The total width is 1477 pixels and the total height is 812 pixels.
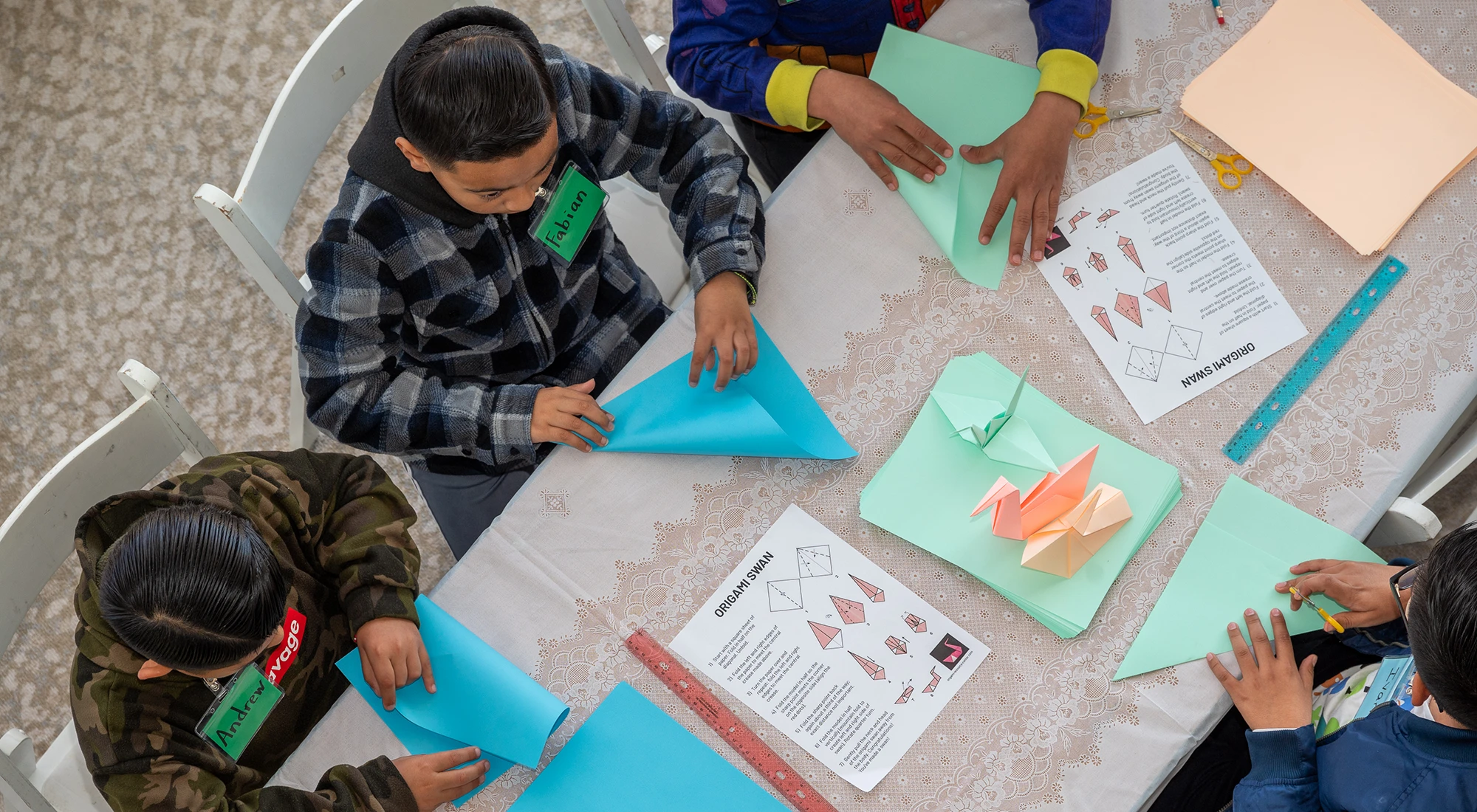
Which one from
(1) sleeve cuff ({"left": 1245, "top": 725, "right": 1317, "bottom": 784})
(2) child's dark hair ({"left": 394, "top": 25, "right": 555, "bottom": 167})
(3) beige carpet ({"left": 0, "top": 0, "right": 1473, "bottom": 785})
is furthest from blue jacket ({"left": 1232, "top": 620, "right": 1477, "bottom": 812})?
(3) beige carpet ({"left": 0, "top": 0, "right": 1473, "bottom": 785})

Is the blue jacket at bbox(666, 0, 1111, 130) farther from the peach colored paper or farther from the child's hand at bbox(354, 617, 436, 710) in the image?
the child's hand at bbox(354, 617, 436, 710)

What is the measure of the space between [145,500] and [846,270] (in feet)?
2.64

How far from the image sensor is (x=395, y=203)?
44.4 inches

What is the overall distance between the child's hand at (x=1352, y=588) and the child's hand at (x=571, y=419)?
0.72 m

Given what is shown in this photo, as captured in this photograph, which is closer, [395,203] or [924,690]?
[924,690]

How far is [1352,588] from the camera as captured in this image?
0.99 meters

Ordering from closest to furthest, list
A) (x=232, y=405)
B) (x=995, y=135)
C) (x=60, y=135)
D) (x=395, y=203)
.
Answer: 1. (x=395, y=203)
2. (x=995, y=135)
3. (x=232, y=405)
4. (x=60, y=135)

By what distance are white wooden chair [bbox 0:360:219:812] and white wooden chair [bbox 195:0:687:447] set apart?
20cm

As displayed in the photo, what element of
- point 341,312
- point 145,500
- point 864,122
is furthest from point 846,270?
point 145,500

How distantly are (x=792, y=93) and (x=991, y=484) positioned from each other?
22.5 inches

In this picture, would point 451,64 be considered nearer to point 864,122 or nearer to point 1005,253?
point 864,122

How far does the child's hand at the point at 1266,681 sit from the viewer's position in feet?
3.23

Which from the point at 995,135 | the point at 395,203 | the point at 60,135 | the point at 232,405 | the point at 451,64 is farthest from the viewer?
the point at 60,135

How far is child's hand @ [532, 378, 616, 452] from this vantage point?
3.68 ft
